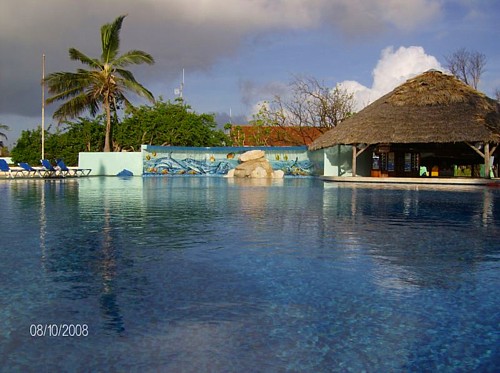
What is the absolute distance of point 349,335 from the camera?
106 inches

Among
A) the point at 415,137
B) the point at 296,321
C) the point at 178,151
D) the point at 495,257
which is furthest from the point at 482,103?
the point at 296,321

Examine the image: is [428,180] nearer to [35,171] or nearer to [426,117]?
[426,117]

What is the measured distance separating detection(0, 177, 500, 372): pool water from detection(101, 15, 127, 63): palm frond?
67.6 ft

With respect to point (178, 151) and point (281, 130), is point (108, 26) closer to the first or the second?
point (178, 151)

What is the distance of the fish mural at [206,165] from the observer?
29.1 metres

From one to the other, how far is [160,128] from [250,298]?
97.5ft

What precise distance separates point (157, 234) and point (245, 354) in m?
3.73

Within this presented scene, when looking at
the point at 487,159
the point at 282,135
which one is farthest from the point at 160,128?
the point at 487,159

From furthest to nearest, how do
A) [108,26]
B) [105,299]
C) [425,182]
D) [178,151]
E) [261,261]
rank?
[178,151] → [108,26] → [425,182] → [261,261] → [105,299]

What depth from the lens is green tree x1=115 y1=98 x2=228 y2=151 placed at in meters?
32.2

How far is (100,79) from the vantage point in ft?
83.4

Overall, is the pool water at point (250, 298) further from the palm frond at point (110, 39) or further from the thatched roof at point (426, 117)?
the palm frond at point (110, 39)

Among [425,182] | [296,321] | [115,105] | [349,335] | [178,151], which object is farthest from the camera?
[178,151]
